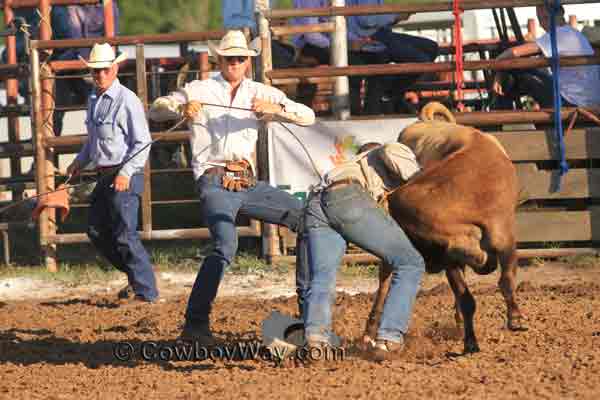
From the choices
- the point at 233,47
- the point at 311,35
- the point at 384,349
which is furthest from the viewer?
the point at 311,35

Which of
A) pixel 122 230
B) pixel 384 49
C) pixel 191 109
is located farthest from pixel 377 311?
pixel 384 49

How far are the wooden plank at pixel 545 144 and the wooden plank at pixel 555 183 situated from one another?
0.37ft

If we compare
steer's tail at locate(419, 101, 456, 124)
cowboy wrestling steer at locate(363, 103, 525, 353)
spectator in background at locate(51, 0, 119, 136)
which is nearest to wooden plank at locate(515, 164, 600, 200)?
steer's tail at locate(419, 101, 456, 124)

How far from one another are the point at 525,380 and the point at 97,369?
93.9 inches

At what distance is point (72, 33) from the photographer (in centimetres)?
1186

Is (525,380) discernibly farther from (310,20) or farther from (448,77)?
(448,77)

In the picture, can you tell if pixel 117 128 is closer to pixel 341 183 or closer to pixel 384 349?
pixel 341 183

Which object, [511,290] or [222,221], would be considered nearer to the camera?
[511,290]

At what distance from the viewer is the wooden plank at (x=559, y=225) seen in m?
9.78

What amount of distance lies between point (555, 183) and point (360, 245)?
4124mm

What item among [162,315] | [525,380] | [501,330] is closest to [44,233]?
[162,315]

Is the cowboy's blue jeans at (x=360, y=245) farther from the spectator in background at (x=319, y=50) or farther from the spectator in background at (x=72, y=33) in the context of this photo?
the spectator in background at (x=72, y=33)

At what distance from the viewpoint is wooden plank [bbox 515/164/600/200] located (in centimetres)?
979

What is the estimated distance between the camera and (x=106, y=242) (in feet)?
29.3
